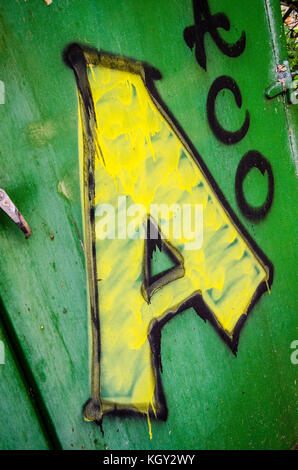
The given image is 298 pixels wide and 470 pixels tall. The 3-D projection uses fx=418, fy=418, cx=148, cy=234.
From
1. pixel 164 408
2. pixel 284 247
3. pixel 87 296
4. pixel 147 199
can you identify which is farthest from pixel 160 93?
pixel 164 408

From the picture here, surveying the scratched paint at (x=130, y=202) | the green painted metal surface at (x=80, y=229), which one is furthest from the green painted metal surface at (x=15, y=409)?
the scratched paint at (x=130, y=202)

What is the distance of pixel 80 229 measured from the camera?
120 cm

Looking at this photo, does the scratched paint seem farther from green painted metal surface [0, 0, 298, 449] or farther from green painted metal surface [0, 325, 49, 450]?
green painted metal surface [0, 325, 49, 450]

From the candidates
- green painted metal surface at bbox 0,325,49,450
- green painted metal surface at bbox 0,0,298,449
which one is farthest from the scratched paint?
green painted metal surface at bbox 0,325,49,450

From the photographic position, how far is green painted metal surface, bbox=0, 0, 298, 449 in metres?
1.09

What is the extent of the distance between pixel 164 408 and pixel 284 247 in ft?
2.91

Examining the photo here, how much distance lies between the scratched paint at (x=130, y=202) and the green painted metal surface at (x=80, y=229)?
0.18 feet

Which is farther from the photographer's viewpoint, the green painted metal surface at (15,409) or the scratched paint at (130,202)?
the scratched paint at (130,202)

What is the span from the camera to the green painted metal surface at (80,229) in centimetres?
109

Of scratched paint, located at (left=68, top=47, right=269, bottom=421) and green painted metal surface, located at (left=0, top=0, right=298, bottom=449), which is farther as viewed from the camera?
scratched paint, located at (left=68, top=47, right=269, bottom=421)

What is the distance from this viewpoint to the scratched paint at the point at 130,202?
1239mm

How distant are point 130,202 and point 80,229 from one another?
0.21 metres

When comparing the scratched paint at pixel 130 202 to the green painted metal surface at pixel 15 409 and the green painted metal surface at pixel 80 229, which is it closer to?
the green painted metal surface at pixel 80 229

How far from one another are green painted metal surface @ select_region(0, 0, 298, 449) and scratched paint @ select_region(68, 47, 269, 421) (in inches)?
2.2
